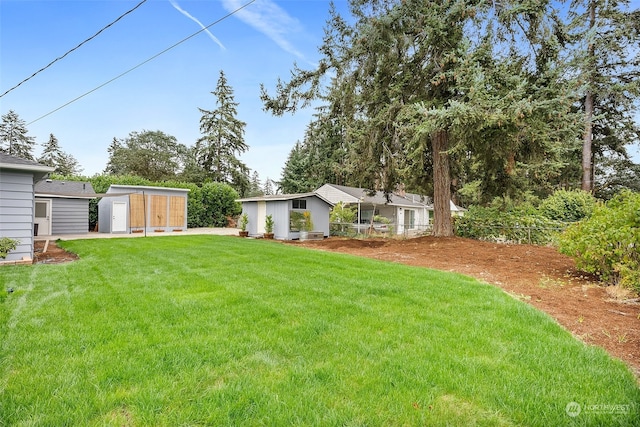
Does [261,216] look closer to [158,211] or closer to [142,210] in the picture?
[158,211]

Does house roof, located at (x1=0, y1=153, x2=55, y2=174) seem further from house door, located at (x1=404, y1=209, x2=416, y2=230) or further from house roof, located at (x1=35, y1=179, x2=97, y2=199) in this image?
house door, located at (x1=404, y1=209, x2=416, y2=230)

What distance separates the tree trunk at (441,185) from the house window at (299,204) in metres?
5.94

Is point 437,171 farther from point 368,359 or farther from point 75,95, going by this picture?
point 75,95

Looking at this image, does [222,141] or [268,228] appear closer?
[268,228]

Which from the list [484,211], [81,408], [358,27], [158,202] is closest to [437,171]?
[484,211]

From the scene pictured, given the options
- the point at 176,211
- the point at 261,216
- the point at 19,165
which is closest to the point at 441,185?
the point at 261,216

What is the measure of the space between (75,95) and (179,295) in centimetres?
888

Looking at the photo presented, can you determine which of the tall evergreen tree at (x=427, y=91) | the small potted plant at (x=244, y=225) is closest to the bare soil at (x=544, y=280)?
the tall evergreen tree at (x=427, y=91)

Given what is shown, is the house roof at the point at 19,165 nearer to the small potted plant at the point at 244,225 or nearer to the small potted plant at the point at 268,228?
the small potted plant at the point at 268,228

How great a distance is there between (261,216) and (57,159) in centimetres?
3195

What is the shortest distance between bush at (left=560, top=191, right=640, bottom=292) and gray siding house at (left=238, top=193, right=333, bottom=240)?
1045 centimetres

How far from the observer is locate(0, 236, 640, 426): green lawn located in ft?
5.94

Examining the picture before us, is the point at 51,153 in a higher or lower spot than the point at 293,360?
higher

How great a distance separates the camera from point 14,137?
1217 inches
